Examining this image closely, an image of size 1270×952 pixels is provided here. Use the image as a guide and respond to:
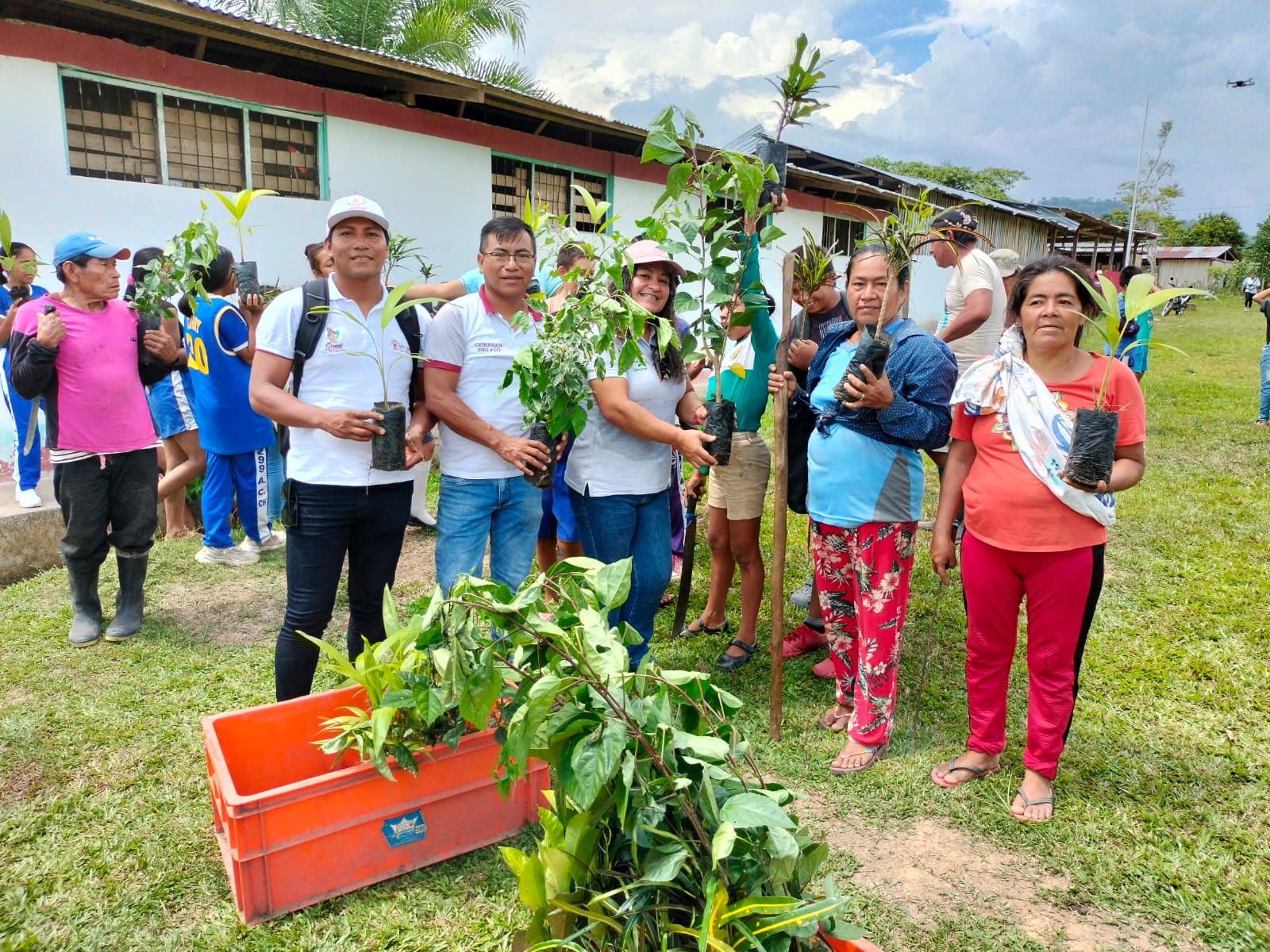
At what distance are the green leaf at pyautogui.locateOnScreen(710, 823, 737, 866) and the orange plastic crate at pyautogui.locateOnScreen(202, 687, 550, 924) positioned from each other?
104cm

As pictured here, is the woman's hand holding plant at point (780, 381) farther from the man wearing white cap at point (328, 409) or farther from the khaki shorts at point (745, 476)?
the man wearing white cap at point (328, 409)

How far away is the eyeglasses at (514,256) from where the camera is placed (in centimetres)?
306

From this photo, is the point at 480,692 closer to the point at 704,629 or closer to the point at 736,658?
the point at 736,658

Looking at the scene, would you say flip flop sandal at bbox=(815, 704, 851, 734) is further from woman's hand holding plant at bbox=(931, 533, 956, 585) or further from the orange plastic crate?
the orange plastic crate

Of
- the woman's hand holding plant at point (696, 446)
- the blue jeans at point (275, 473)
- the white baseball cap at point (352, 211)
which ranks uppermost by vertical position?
the white baseball cap at point (352, 211)

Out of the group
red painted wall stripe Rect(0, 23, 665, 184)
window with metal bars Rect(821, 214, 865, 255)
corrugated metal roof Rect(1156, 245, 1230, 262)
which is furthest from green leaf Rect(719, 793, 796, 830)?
corrugated metal roof Rect(1156, 245, 1230, 262)

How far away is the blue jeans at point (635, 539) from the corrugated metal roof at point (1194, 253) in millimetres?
63065

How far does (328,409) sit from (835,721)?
2400 millimetres

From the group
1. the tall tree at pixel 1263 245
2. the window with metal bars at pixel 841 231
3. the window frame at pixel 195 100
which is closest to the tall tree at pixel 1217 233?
the tall tree at pixel 1263 245

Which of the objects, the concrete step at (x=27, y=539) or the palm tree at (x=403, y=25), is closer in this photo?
the concrete step at (x=27, y=539)

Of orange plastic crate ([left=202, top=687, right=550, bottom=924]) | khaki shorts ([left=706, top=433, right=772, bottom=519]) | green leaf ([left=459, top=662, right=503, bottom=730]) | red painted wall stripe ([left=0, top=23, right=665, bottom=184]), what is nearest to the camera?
green leaf ([left=459, top=662, right=503, bottom=730])

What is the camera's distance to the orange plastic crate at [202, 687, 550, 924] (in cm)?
221

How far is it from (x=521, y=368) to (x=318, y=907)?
175cm

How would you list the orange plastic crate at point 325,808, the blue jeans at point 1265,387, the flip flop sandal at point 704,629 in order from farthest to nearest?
the blue jeans at point 1265,387
the flip flop sandal at point 704,629
the orange plastic crate at point 325,808
